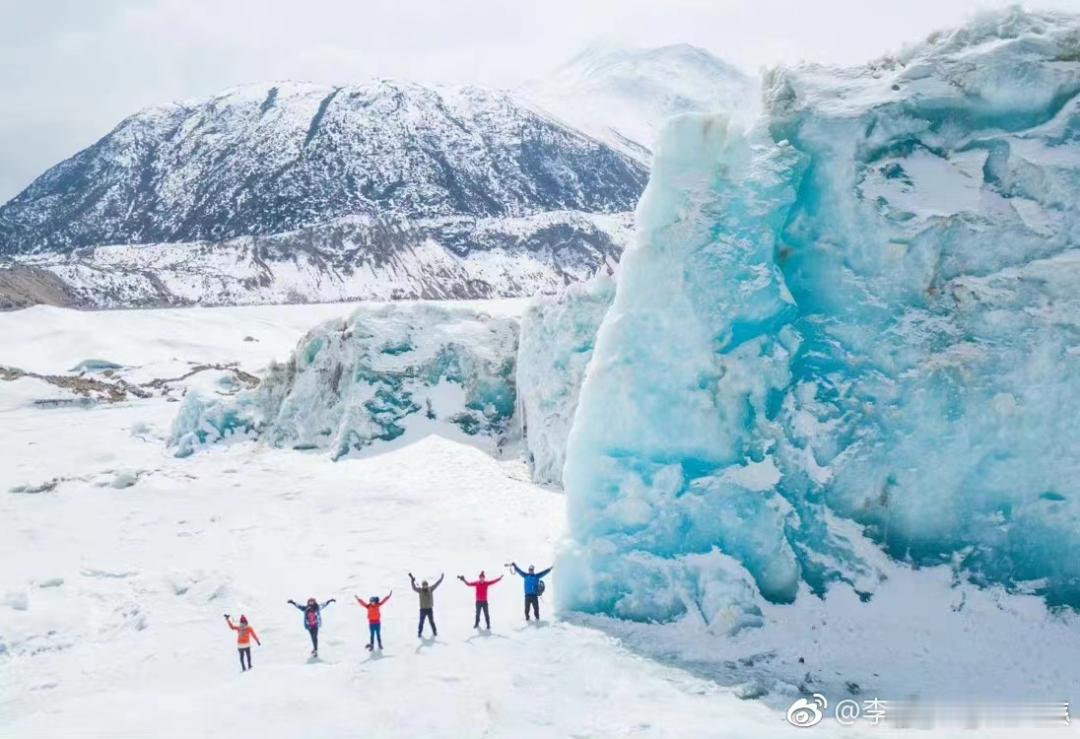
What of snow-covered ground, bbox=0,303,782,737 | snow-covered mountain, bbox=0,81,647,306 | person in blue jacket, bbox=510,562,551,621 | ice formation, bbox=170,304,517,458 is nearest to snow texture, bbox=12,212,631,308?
snow-covered mountain, bbox=0,81,647,306

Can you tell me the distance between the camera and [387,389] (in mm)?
26422

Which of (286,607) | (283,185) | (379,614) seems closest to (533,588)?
(379,614)

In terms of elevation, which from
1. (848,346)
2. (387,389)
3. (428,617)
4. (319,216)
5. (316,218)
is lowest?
(428,617)

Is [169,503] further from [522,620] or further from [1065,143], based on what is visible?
[1065,143]

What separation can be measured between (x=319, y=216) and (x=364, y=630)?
164355 mm

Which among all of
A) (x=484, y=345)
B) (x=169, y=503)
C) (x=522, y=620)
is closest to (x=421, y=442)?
(x=484, y=345)

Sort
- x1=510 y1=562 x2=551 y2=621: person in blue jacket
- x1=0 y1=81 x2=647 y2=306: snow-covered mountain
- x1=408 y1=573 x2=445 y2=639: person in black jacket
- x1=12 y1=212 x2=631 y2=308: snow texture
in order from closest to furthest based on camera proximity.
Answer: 1. x1=408 y1=573 x2=445 y2=639: person in black jacket
2. x1=510 y1=562 x2=551 y2=621: person in blue jacket
3. x1=12 y1=212 x2=631 y2=308: snow texture
4. x1=0 y1=81 x2=647 y2=306: snow-covered mountain

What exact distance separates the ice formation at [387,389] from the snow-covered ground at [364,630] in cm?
176

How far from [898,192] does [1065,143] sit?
2714 mm

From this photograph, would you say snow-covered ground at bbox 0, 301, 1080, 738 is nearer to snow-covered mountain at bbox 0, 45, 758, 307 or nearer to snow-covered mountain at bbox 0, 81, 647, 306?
snow-covered mountain at bbox 0, 45, 758, 307

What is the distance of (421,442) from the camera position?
2514 cm

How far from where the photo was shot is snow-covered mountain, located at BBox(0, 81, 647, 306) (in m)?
146

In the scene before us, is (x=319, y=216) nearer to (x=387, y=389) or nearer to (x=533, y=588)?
(x=387, y=389)

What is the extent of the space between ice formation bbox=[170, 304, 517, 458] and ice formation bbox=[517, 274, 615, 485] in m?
2.69
